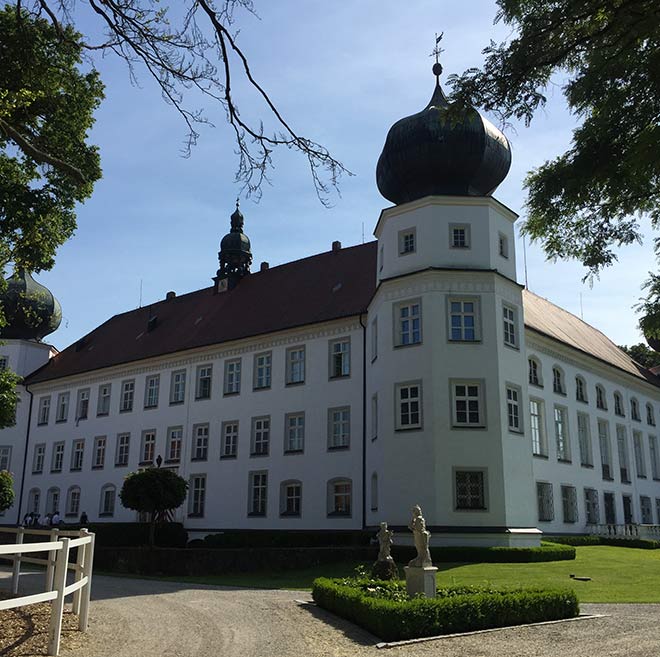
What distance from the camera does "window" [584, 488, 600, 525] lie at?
106ft

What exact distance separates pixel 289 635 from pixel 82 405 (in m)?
33.4

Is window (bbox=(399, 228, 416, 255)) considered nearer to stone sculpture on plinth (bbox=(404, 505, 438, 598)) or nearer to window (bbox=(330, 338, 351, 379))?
window (bbox=(330, 338, 351, 379))

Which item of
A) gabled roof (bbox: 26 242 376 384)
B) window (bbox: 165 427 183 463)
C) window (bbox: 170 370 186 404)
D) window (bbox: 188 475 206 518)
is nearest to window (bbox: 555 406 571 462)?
gabled roof (bbox: 26 242 376 384)

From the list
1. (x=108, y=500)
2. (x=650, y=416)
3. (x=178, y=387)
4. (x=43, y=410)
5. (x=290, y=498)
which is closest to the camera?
(x=290, y=498)

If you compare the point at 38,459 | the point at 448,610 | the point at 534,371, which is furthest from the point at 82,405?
the point at 448,610

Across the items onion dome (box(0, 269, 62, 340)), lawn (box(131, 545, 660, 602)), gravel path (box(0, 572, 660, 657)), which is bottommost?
gravel path (box(0, 572, 660, 657))

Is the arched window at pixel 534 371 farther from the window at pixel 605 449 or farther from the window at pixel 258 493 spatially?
the window at pixel 258 493

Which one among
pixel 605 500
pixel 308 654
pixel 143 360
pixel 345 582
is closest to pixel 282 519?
pixel 143 360

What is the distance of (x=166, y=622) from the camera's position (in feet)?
34.8

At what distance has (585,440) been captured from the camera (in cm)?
3375

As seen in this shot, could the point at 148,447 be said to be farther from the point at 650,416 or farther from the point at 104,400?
the point at 650,416

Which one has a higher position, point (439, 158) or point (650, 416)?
point (439, 158)

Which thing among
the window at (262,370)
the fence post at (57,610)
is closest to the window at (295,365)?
the window at (262,370)

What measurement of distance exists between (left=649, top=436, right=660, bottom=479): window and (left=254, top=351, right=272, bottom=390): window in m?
20.8
